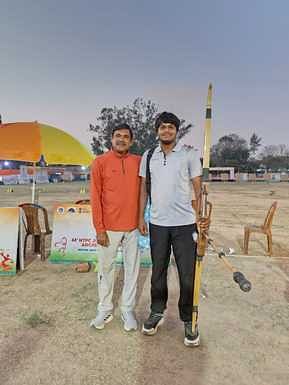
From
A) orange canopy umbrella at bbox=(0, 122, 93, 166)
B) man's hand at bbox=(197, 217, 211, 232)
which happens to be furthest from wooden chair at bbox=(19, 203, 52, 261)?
man's hand at bbox=(197, 217, 211, 232)

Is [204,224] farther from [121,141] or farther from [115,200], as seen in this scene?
[121,141]

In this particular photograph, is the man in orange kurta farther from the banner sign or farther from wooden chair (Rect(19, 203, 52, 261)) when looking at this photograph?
wooden chair (Rect(19, 203, 52, 261))

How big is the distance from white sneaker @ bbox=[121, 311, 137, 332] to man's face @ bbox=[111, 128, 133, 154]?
1.48 meters

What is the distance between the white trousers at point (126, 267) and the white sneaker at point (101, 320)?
0.05 metres

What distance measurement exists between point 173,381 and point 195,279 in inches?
29.0

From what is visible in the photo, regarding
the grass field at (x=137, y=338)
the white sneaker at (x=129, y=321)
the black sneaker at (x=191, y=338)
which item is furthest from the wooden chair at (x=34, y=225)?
the black sneaker at (x=191, y=338)

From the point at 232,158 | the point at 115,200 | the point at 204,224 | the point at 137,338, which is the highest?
the point at 232,158

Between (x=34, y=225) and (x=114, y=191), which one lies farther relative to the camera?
(x=34, y=225)

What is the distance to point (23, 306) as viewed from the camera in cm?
323

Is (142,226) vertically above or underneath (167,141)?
underneath

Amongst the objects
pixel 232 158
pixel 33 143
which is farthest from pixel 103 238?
pixel 232 158

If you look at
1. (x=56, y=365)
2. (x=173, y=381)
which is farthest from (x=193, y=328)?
(x=56, y=365)

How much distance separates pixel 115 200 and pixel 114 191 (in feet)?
0.26

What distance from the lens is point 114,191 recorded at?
2.59 metres
